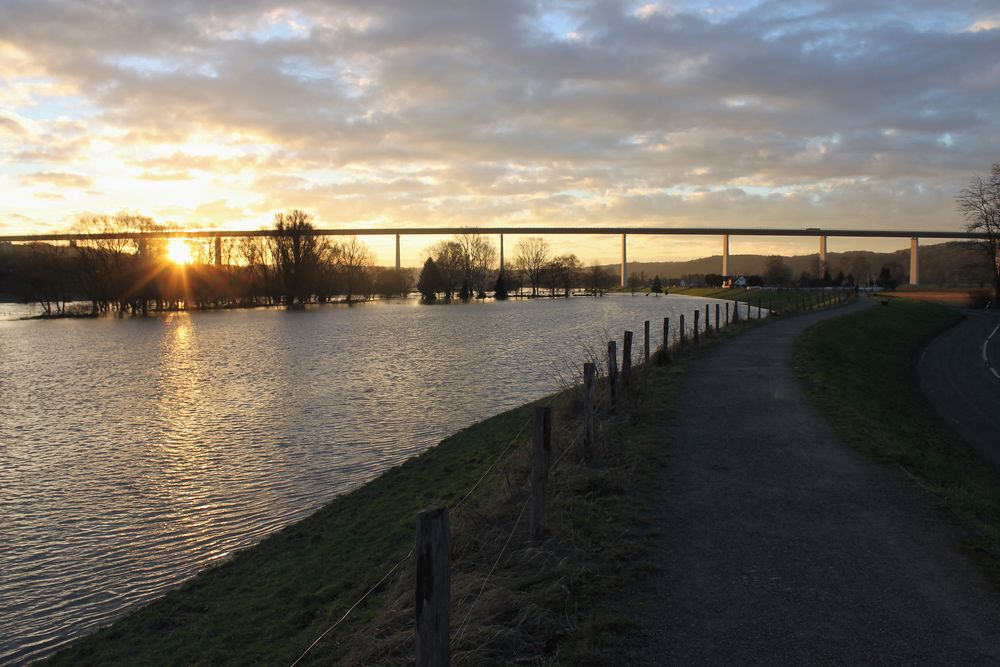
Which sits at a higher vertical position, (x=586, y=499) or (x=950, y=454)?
(x=586, y=499)

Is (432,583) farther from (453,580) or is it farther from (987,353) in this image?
(987,353)

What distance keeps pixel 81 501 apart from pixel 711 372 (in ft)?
48.8

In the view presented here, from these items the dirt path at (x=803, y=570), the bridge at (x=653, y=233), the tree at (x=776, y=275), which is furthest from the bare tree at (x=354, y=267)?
the dirt path at (x=803, y=570)

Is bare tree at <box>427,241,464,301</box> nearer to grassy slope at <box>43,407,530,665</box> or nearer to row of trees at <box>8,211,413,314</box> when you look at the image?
row of trees at <box>8,211,413,314</box>

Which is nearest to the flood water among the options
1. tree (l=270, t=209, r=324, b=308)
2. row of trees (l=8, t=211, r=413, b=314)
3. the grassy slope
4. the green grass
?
the grassy slope

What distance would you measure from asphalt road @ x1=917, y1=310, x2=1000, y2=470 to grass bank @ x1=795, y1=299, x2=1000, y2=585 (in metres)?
0.52

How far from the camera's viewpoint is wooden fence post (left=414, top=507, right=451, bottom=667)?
3670 millimetres

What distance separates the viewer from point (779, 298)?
73938mm

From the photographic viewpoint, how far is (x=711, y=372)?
1839 cm

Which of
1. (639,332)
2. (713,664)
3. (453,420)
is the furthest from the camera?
(639,332)

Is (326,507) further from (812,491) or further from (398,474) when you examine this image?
(812,491)

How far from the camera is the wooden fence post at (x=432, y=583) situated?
3.67 metres

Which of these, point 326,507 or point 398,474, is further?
point 398,474

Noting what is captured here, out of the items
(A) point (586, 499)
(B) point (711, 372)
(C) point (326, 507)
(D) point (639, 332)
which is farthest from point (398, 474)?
(D) point (639, 332)
